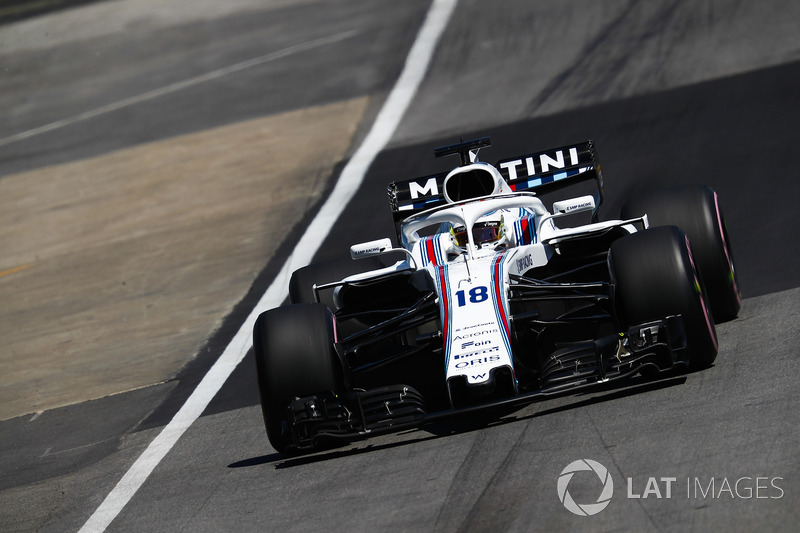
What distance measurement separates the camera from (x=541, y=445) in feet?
25.4

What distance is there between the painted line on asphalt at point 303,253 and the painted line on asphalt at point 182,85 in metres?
2.63

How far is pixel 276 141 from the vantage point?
21.5 metres

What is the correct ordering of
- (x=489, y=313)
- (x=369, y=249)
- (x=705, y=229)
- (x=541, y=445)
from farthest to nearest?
(x=369, y=249), (x=705, y=229), (x=489, y=313), (x=541, y=445)

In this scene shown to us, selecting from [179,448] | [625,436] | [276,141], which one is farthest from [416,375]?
[276,141]

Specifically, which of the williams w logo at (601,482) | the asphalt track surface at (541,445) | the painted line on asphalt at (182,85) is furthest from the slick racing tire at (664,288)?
the painted line on asphalt at (182,85)

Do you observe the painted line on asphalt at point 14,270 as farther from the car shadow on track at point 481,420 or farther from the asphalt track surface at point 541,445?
the car shadow on track at point 481,420

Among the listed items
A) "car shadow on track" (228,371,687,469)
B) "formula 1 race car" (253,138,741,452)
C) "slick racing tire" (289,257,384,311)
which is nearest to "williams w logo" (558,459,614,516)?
"formula 1 race car" (253,138,741,452)

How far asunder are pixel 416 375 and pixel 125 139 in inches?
611

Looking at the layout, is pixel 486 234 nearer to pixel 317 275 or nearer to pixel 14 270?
pixel 317 275

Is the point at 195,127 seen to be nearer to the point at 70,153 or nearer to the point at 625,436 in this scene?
the point at 70,153

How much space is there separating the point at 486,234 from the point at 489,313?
166 cm

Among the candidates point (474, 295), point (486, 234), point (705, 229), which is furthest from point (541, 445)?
point (705, 229)

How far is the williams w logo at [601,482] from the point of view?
21.1ft

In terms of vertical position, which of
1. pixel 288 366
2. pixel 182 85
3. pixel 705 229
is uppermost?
pixel 182 85
